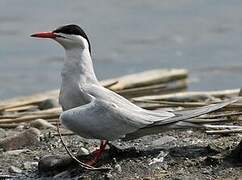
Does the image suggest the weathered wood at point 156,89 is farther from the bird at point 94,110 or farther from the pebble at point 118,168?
the pebble at point 118,168

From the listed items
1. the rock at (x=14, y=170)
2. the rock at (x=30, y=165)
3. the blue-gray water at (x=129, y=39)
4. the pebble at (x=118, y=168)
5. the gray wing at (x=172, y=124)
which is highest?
the gray wing at (x=172, y=124)

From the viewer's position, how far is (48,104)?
9.01 metres

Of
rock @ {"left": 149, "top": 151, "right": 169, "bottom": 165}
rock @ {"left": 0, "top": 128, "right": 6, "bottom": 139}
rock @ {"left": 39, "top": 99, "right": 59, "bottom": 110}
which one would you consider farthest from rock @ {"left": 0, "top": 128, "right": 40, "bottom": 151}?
rock @ {"left": 39, "top": 99, "right": 59, "bottom": 110}

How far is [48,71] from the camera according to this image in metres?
12.4

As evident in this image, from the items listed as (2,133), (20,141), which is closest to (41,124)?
(2,133)

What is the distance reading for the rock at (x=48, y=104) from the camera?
8.97 meters

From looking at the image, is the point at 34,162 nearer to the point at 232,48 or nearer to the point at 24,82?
the point at 24,82

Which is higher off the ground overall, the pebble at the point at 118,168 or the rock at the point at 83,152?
the pebble at the point at 118,168

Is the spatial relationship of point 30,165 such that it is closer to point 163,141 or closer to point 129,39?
point 163,141

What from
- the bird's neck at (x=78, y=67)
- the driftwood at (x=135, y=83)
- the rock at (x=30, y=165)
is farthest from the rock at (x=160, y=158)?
the driftwood at (x=135, y=83)

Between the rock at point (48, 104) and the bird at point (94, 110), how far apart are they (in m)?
2.68

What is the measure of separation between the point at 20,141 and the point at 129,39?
7.00m

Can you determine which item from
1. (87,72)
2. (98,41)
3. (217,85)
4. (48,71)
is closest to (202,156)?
(87,72)

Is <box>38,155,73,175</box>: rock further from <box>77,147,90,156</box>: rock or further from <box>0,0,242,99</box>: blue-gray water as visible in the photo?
<box>0,0,242,99</box>: blue-gray water
